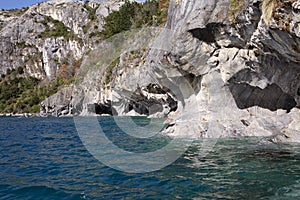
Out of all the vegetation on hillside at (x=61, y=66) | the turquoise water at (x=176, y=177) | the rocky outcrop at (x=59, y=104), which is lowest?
the turquoise water at (x=176, y=177)

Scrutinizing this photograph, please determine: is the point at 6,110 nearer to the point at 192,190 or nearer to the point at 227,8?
the point at 227,8

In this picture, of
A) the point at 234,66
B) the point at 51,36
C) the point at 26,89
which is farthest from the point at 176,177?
the point at 51,36

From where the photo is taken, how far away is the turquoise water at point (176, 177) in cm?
854

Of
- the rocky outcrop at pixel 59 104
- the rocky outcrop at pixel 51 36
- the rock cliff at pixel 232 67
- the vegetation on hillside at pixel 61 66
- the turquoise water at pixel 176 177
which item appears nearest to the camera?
the turquoise water at pixel 176 177

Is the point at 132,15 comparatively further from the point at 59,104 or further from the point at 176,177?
the point at 176,177

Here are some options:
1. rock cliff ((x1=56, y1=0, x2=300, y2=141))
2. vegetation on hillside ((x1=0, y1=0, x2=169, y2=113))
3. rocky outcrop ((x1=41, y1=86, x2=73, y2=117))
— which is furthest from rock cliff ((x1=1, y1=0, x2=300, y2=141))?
rocky outcrop ((x1=41, y1=86, x2=73, y2=117))

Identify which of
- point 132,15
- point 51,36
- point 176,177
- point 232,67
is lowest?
point 176,177

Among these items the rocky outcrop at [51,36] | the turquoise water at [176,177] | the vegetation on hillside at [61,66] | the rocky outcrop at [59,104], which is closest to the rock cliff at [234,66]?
the turquoise water at [176,177]

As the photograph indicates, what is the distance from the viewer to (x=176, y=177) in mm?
10250

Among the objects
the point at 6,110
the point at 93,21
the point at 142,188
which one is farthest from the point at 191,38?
the point at 93,21

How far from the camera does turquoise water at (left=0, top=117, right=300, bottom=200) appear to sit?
8.54 meters

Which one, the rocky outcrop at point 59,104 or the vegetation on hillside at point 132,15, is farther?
the vegetation on hillside at point 132,15

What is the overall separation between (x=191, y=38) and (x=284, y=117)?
7519 millimetres

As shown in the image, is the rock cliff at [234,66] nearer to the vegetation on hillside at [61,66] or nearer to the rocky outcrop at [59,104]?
the vegetation on hillside at [61,66]
